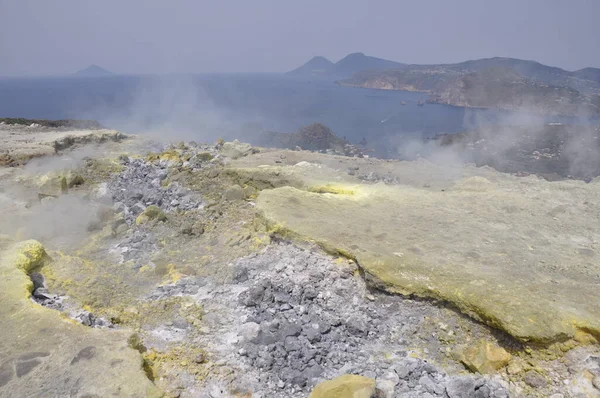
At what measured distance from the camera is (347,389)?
5.03m

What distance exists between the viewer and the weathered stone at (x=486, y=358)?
5879 mm

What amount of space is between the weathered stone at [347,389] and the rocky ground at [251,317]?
60cm

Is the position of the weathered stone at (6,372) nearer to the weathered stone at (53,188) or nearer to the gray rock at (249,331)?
the gray rock at (249,331)

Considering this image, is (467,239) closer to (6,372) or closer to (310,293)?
(310,293)

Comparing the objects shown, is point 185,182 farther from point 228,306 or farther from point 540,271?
point 540,271

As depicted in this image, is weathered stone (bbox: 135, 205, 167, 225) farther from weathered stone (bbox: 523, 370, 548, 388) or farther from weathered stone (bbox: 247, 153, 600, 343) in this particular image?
weathered stone (bbox: 523, 370, 548, 388)

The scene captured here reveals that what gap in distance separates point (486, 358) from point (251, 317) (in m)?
4.09

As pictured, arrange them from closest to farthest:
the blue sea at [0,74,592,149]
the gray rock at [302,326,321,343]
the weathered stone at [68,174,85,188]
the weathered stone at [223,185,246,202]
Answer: the gray rock at [302,326,321,343] < the weathered stone at [223,185,246,202] < the weathered stone at [68,174,85,188] < the blue sea at [0,74,592,149]

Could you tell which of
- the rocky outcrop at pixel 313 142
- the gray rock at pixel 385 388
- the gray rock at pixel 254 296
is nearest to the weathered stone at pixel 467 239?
the gray rock at pixel 254 296

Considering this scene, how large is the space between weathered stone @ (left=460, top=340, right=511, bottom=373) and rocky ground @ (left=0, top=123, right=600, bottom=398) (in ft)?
0.07

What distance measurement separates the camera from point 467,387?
564cm

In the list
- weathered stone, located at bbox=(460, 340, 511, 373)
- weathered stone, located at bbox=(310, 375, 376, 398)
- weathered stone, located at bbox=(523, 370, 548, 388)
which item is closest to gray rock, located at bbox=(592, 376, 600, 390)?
weathered stone, located at bbox=(523, 370, 548, 388)

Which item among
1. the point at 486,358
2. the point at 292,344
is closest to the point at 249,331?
the point at 292,344

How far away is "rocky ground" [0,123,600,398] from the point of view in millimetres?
5789
